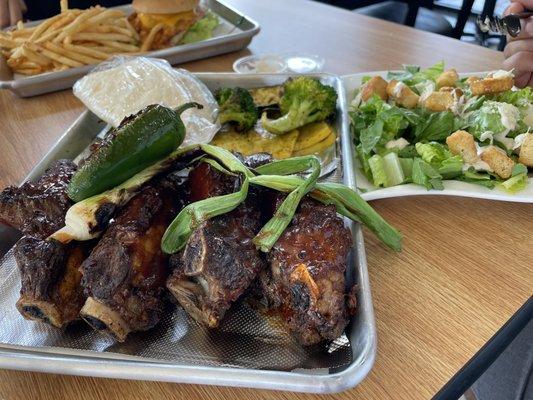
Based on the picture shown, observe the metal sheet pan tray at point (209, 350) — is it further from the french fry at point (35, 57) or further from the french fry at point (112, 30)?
the french fry at point (112, 30)

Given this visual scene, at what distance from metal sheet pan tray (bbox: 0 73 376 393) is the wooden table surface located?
0.07 meters

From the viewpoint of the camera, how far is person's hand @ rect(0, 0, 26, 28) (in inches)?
117

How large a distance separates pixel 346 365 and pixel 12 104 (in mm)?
2113

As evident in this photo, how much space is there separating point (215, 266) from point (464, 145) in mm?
1020

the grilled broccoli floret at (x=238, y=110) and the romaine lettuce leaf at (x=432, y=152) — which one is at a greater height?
the romaine lettuce leaf at (x=432, y=152)

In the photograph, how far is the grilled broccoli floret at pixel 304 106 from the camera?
1.83 meters

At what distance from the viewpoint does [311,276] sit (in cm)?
94

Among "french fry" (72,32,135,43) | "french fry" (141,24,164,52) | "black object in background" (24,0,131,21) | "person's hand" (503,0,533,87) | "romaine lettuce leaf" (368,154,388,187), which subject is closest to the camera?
"romaine lettuce leaf" (368,154,388,187)

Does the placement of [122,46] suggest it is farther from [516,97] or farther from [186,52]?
[516,97]

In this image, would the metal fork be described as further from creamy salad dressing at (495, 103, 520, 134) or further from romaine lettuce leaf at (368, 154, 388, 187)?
romaine lettuce leaf at (368, 154, 388, 187)

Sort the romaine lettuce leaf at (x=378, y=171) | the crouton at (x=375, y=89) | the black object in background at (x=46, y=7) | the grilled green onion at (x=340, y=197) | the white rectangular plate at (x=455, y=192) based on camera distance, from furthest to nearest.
A: the black object in background at (x=46, y=7), the crouton at (x=375, y=89), the romaine lettuce leaf at (x=378, y=171), the white rectangular plate at (x=455, y=192), the grilled green onion at (x=340, y=197)

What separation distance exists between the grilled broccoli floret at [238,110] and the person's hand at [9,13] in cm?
192

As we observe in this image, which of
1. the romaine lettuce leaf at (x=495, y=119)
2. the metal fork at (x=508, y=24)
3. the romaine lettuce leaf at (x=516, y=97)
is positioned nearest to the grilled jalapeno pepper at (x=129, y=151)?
the romaine lettuce leaf at (x=495, y=119)

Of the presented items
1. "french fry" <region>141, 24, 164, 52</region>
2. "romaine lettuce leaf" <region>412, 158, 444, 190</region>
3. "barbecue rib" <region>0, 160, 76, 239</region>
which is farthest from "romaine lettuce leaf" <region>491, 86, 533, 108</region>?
"french fry" <region>141, 24, 164, 52</region>
